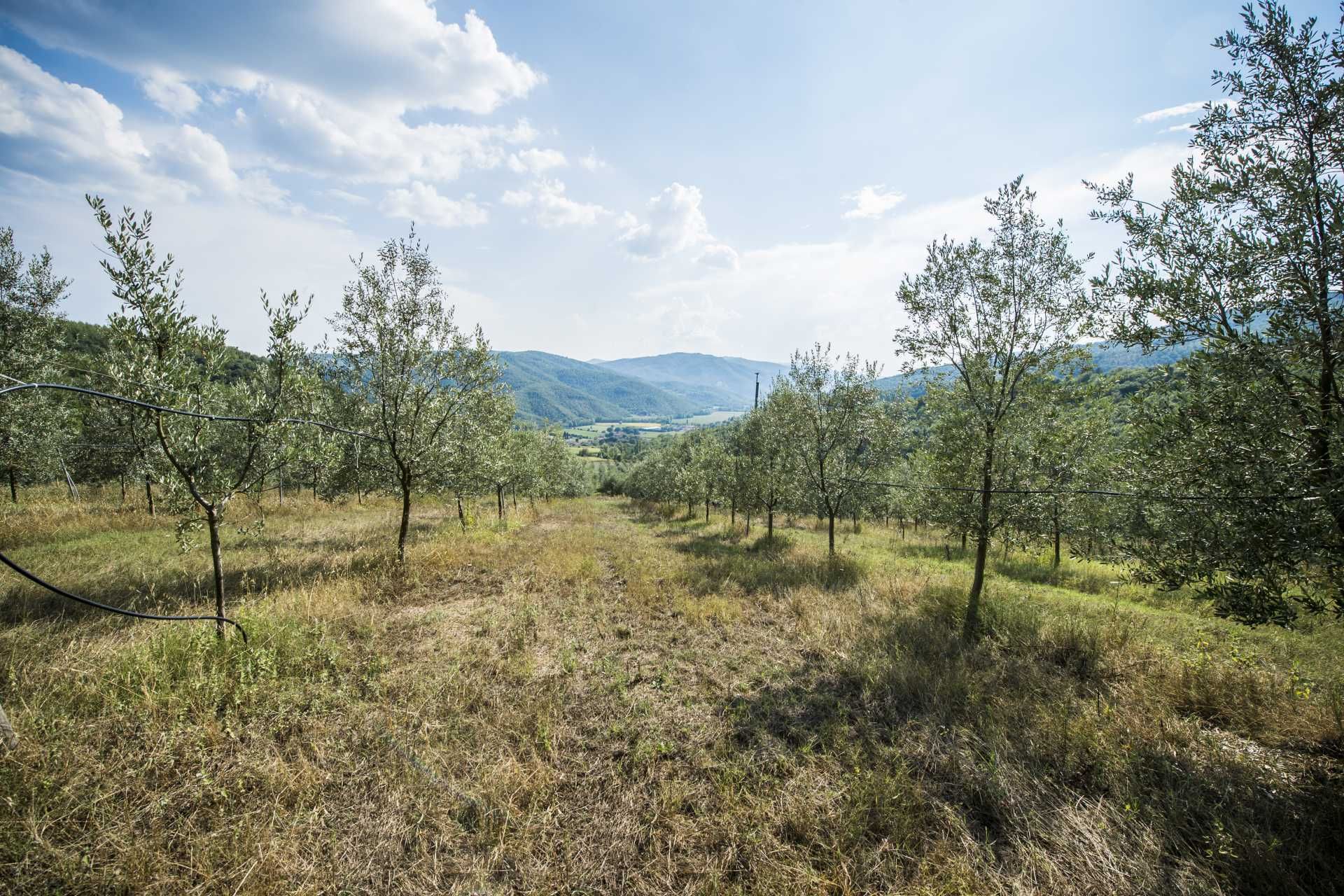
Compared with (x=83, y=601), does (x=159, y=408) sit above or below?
above

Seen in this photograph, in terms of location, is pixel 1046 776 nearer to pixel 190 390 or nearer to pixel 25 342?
pixel 190 390

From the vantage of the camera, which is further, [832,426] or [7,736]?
[832,426]

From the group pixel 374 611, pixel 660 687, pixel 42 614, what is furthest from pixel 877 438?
pixel 42 614

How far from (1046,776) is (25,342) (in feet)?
90.6

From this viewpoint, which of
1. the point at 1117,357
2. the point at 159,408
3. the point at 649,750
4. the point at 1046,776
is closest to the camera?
the point at 1046,776

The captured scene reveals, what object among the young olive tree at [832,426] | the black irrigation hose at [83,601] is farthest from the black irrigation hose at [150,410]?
the young olive tree at [832,426]

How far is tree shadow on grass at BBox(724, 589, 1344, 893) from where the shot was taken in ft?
13.8

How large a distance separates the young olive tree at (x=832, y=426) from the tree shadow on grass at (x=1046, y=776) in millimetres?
11382

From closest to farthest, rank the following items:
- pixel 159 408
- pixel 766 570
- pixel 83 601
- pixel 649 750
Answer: pixel 83 601 → pixel 159 408 → pixel 649 750 → pixel 766 570

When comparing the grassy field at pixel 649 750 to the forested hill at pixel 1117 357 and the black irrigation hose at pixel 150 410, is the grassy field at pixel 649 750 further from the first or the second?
the forested hill at pixel 1117 357

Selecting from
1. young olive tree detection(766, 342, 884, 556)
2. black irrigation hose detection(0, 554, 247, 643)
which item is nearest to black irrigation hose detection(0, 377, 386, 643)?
A: black irrigation hose detection(0, 554, 247, 643)

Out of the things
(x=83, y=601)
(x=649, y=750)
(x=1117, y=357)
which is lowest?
(x=649, y=750)

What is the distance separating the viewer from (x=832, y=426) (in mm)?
19562

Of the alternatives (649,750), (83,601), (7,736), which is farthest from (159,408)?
(649,750)
